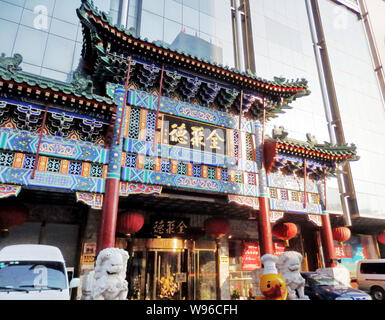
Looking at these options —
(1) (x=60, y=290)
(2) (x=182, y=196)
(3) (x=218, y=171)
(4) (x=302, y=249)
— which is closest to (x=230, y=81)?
(3) (x=218, y=171)

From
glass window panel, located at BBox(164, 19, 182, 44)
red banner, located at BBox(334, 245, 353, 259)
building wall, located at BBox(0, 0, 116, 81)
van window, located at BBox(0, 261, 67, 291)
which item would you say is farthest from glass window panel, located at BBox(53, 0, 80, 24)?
red banner, located at BBox(334, 245, 353, 259)

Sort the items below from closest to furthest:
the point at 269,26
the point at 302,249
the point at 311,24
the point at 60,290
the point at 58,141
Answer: the point at 60,290 < the point at 58,141 < the point at 302,249 < the point at 269,26 < the point at 311,24

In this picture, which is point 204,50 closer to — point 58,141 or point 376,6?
point 58,141

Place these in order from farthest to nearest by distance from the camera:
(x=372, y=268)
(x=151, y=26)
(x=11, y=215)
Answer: (x=151, y=26) → (x=372, y=268) → (x=11, y=215)

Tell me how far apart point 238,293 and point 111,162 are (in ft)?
26.2

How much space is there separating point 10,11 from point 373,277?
19510mm

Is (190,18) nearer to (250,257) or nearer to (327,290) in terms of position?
(250,257)

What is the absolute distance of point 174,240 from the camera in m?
11.1

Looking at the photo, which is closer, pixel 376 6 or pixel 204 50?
pixel 204 50

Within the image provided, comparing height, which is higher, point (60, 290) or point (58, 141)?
point (58, 141)

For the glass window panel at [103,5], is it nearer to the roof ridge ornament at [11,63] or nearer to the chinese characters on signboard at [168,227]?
the roof ridge ornament at [11,63]

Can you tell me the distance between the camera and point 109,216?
7.51m

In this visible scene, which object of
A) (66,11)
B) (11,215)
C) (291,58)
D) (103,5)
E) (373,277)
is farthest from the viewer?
(291,58)

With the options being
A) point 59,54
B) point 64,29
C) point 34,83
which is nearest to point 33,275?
point 34,83
